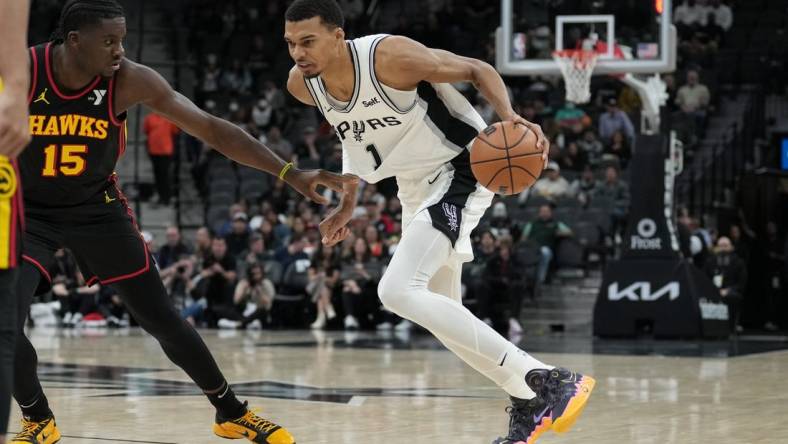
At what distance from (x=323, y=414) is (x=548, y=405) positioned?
1.90 metres

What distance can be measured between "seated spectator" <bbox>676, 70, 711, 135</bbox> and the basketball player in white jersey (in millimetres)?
14412

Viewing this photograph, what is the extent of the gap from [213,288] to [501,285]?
4159mm

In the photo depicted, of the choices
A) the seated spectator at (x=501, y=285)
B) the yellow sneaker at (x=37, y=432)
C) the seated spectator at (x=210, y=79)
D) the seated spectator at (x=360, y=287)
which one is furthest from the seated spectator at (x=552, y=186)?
the yellow sneaker at (x=37, y=432)

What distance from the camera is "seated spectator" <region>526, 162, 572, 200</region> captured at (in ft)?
58.9

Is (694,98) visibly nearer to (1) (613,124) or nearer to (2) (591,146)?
(1) (613,124)

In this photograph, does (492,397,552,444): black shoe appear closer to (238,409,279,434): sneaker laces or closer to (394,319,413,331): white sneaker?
→ (238,409,279,434): sneaker laces

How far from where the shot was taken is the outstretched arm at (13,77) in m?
3.21

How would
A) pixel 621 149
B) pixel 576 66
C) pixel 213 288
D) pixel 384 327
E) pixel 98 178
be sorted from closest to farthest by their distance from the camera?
pixel 98 178, pixel 576 66, pixel 384 327, pixel 213 288, pixel 621 149

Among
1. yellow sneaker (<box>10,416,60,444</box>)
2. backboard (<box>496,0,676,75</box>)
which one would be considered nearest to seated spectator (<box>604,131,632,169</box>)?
backboard (<box>496,0,676,75</box>)

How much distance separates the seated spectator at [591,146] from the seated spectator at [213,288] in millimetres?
5571

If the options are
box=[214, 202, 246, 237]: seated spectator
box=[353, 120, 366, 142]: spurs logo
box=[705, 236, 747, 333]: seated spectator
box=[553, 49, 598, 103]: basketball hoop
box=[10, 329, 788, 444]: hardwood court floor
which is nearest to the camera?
box=[353, 120, 366, 142]: spurs logo

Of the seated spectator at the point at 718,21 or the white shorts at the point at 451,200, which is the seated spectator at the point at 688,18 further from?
the white shorts at the point at 451,200

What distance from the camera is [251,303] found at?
17.2m

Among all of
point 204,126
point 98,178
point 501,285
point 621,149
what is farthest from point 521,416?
point 621,149
